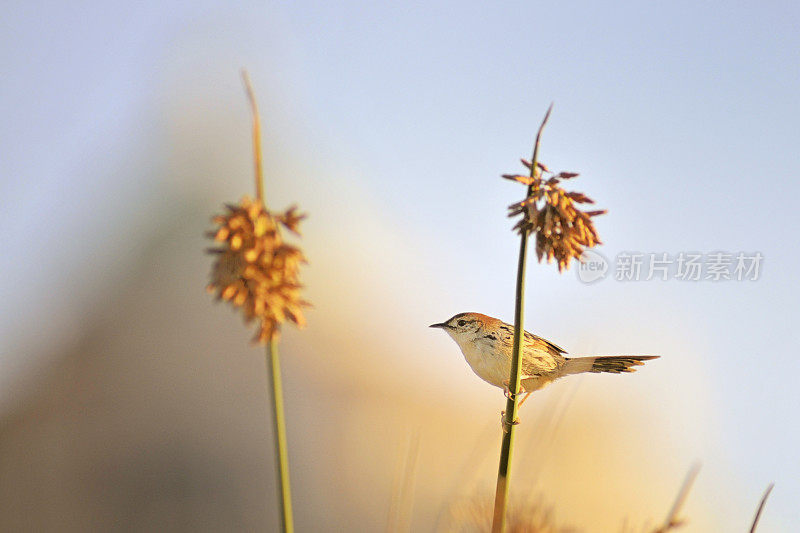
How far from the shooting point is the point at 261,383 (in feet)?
23.9

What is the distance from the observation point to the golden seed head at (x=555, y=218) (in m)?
0.96

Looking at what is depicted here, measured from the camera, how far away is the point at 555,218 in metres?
0.99

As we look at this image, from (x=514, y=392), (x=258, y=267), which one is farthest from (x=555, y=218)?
(x=258, y=267)

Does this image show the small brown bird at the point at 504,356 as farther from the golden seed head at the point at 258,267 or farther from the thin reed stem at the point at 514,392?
the golden seed head at the point at 258,267

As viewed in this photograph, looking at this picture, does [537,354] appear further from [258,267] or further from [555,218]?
[258,267]

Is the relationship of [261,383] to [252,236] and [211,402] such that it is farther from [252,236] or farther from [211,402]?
[252,236]

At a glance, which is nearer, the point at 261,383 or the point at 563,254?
the point at 563,254

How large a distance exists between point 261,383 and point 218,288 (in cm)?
671

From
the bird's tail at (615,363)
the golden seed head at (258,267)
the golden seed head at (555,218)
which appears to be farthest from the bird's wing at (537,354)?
the golden seed head at (258,267)

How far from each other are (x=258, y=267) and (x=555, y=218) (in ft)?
1.39

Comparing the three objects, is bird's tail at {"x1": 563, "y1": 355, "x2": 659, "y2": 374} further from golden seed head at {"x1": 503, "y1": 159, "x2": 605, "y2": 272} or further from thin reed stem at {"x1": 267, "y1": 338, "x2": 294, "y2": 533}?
thin reed stem at {"x1": 267, "y1": 338, "x2": 294, "y2": 533}

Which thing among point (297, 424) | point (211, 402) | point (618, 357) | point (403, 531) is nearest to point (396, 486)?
point (403, 531)

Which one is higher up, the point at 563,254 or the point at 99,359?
the point at 563,254

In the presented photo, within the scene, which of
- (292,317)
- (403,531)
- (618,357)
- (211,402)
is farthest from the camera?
(211,402)
